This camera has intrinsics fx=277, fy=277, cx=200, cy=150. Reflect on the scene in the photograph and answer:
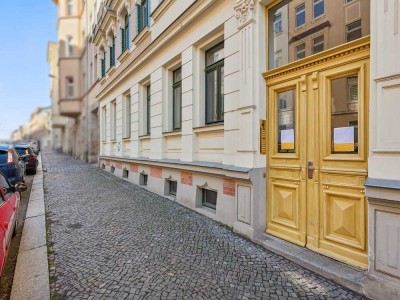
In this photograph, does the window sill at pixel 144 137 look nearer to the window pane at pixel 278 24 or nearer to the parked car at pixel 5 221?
the parked car at pixel 5 221

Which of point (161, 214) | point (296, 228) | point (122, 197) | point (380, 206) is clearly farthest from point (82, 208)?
point (380, 206)

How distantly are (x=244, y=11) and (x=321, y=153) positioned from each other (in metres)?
2.73

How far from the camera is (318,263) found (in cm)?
351

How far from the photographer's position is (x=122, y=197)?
25.3 ft

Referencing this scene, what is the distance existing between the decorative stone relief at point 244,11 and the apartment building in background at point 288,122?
2 cm

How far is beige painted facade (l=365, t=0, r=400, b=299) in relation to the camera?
278cm

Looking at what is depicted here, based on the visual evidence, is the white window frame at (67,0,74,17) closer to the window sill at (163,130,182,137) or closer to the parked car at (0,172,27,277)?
the window sill at (163,130,182,137)

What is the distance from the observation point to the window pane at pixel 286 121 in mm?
4262

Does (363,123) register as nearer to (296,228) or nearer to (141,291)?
(296,228)

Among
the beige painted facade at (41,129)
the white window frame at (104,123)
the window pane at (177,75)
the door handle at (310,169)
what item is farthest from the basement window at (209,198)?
the beige painted facade at (41,129)

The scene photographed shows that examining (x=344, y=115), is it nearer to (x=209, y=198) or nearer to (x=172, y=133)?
(x=209, y=198)

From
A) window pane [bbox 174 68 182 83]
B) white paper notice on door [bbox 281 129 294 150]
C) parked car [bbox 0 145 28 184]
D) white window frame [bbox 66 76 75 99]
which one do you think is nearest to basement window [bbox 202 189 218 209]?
white paper notice on door [bbox 281 129 294 150]

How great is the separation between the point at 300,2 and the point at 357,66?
61.8 inches

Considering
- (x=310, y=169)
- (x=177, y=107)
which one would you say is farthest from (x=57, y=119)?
(x=310, y=169)
